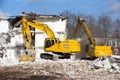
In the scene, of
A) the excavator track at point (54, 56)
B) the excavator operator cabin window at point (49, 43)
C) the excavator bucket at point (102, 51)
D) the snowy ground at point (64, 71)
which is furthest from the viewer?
the excavator operator cabin window at point (49, 43)

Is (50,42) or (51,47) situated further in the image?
(50,42)

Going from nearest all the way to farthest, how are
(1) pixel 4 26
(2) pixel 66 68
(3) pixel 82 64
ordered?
(2) pixel 66 68
(3) pixel 82 64
(1) pixel 4 26

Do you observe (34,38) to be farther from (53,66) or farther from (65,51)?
(53,66)

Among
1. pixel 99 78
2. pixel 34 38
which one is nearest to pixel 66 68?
pixel 99 78

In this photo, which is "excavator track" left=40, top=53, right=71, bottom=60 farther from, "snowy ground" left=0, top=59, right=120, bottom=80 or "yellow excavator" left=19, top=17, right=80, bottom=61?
"snowy ground" left=0, top=59, right=120, bottom=80

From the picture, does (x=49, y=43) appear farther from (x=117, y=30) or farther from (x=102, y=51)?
(x=117, y=30)

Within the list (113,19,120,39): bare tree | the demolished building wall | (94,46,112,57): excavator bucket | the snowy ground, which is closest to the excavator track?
(94,46,112,57): excavator bucket

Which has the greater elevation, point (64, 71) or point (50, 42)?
point (50, 42)

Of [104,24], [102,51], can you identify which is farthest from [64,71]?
[104,24]

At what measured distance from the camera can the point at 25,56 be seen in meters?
36.8

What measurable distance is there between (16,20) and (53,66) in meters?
21.3

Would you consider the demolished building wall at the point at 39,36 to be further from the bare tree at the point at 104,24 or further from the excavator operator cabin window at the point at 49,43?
the bare tree at the point at 104,24

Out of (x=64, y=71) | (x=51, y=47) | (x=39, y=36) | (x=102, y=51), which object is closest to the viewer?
(x=64, y=71)

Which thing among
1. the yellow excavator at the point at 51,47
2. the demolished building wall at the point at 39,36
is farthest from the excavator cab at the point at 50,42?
the demolished building wall at the point at 39,36
